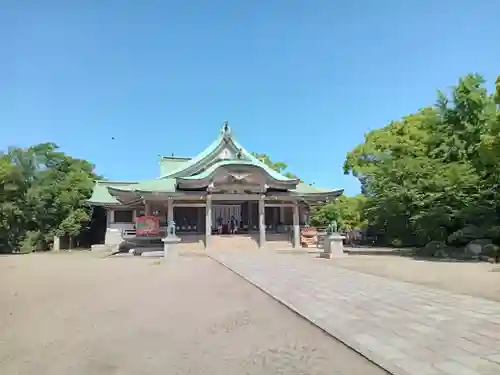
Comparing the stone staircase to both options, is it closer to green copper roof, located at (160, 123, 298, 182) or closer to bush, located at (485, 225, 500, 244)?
green copper roof, located at (160, 123, 298, 182)

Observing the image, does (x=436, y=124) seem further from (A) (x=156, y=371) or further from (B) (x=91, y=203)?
(B) (x=91, y=203)

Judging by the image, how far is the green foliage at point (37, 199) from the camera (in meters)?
27.8

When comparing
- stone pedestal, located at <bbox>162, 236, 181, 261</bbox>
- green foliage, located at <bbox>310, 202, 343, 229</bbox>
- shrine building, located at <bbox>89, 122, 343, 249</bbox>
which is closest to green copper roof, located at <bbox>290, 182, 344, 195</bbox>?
shrine building, located at <bbox>89, 122, 343, 249</bbox>

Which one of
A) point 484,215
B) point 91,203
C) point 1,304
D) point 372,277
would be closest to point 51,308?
point 1,304

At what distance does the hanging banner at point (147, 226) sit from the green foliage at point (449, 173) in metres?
12.3

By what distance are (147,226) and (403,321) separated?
18.4 meters

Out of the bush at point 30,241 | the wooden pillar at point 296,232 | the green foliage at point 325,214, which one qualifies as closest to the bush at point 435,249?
the wooden pillar at point 296,232

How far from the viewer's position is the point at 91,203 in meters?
29.1

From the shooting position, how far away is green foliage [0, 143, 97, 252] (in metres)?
27.8

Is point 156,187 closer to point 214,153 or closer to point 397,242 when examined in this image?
point 214,153

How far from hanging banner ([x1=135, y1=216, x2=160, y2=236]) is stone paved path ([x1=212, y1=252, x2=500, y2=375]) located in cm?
1319

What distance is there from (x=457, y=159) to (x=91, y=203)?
24.3 m

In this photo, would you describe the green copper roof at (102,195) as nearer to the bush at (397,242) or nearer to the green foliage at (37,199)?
the green foliage at (37,199)

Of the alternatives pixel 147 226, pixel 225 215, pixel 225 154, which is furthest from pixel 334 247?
pixel 225 154
